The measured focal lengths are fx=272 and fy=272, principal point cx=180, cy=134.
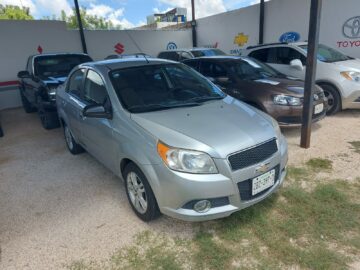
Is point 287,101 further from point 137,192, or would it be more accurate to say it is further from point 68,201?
point 68,201

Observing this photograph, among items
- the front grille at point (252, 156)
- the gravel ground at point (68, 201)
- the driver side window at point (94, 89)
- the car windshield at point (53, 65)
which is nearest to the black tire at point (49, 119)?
the gravel ground at point (68, 201)

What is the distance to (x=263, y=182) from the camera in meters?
2.39

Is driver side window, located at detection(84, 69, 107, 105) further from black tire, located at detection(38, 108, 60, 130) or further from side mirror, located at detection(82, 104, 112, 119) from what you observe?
black tire, located at detection(38, 108, 60, 130)

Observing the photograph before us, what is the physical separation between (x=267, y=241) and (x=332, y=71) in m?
4.56

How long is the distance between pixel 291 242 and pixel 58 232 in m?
2.15

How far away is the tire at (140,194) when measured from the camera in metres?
2.42

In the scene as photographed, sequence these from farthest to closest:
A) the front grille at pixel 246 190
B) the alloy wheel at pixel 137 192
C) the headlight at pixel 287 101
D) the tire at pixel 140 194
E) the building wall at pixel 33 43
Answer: the building wall at pixel 33 43
the headlight at pixel 287 101
the alloy wheel at pixel 137 192
the tire at pixel 140 194
the front grille at pixel 246 190

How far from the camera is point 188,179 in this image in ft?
6.97

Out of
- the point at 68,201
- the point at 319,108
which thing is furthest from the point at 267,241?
the point at 319,108

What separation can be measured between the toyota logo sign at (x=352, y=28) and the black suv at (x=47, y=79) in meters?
7.85

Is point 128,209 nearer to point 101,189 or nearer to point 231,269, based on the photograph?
point 101,189

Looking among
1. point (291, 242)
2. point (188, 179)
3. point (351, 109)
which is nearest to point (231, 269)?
point (291, 242)

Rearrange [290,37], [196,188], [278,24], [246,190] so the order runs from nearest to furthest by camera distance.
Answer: [196,188]
[246,190]
[290,37]
[278,24]

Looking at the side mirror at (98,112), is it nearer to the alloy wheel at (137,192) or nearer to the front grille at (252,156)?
the alloy wheel at (137,192)
